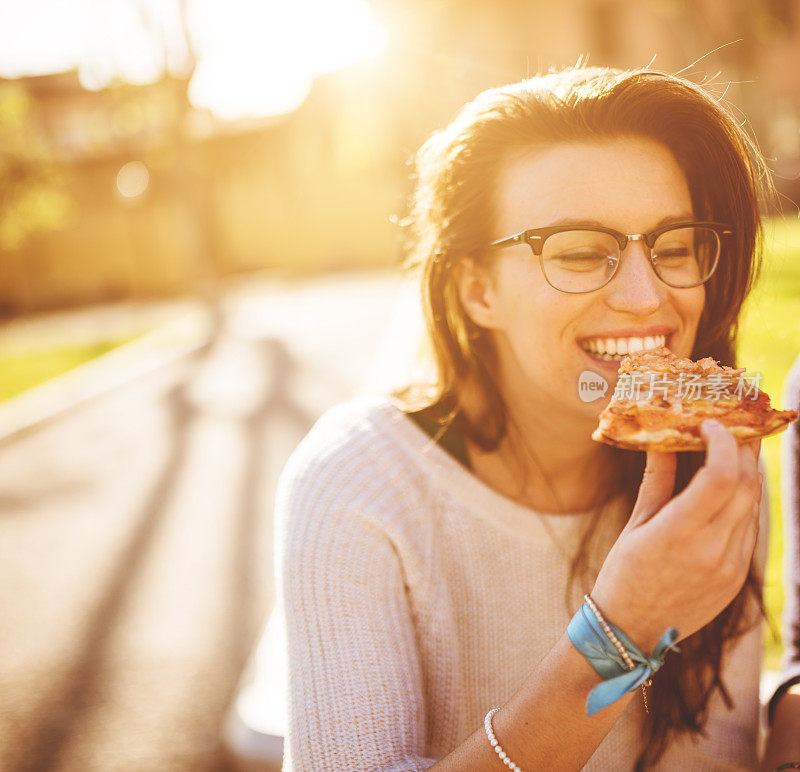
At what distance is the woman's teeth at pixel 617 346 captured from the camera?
1717 mm

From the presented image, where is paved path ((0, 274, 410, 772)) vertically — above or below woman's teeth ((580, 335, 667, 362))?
below

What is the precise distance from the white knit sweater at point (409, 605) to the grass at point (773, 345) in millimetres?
622

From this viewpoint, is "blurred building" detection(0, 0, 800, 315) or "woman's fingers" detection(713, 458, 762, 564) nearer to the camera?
"woman's fingers" detection(713, 458, 762, 564)

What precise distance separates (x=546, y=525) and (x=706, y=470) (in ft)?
2.48

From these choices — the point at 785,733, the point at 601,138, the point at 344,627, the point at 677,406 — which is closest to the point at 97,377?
the point at 344,627

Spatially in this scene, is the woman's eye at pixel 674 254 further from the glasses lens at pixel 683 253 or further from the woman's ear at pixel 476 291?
the woman's ear at pixel 476 291

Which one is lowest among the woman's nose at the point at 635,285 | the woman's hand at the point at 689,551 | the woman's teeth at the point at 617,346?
the woman's hand at the point at 689,551

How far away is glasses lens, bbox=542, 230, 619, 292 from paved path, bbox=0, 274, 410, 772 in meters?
2.89

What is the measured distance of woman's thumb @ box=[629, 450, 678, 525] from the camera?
1396 millimetres

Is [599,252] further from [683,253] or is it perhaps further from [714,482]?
[714,482]

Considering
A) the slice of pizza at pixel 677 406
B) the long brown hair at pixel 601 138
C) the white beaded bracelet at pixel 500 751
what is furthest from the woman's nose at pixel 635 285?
the white beaded bracelet at pixel 500 751

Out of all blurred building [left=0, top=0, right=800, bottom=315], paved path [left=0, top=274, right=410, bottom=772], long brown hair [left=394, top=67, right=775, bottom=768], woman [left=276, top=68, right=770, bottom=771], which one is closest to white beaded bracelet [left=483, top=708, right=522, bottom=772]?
A: woman [left=276, top=68, right=770, bottom=771]

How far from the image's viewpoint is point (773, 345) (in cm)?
561

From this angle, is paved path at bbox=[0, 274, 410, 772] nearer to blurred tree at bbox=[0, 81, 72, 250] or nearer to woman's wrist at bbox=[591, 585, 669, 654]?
woman's wrist at bbox=[591, 585, 669, 654]
